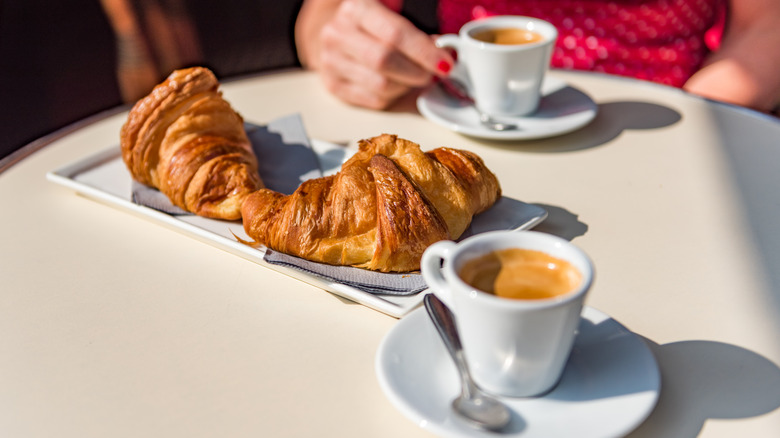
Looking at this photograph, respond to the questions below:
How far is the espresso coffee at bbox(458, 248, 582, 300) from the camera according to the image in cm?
71

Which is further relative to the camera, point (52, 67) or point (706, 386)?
point (52, 67)

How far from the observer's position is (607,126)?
1.47m

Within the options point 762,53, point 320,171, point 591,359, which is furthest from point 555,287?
point 762,53

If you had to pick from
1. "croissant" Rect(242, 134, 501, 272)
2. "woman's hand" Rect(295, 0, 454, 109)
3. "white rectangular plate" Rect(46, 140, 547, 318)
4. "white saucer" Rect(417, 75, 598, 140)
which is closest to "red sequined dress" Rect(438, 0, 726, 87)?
"white saucer" Rect(417, 75, 598, 140)

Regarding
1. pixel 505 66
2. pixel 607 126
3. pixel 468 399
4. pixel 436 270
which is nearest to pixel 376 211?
pixel 436 270

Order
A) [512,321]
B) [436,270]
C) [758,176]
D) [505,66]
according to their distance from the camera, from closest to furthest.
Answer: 1. [512,321]
2. [436,270]
3. [758,176]
4. [505,66]

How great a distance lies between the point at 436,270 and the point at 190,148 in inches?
23.2

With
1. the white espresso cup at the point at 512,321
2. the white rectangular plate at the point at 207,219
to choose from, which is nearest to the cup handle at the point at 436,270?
the white espresso cup at the point at 512,321

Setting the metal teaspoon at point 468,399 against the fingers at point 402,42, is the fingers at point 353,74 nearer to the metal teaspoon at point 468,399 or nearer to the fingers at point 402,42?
the fingers at point 402,42

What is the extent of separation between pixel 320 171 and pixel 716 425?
0.76 m

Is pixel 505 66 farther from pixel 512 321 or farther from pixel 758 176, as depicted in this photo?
pixel 512 321

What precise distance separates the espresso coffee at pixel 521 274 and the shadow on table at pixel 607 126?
0.66 metres

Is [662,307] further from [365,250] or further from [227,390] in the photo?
[227,390]

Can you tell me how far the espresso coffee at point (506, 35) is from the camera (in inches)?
59.7
